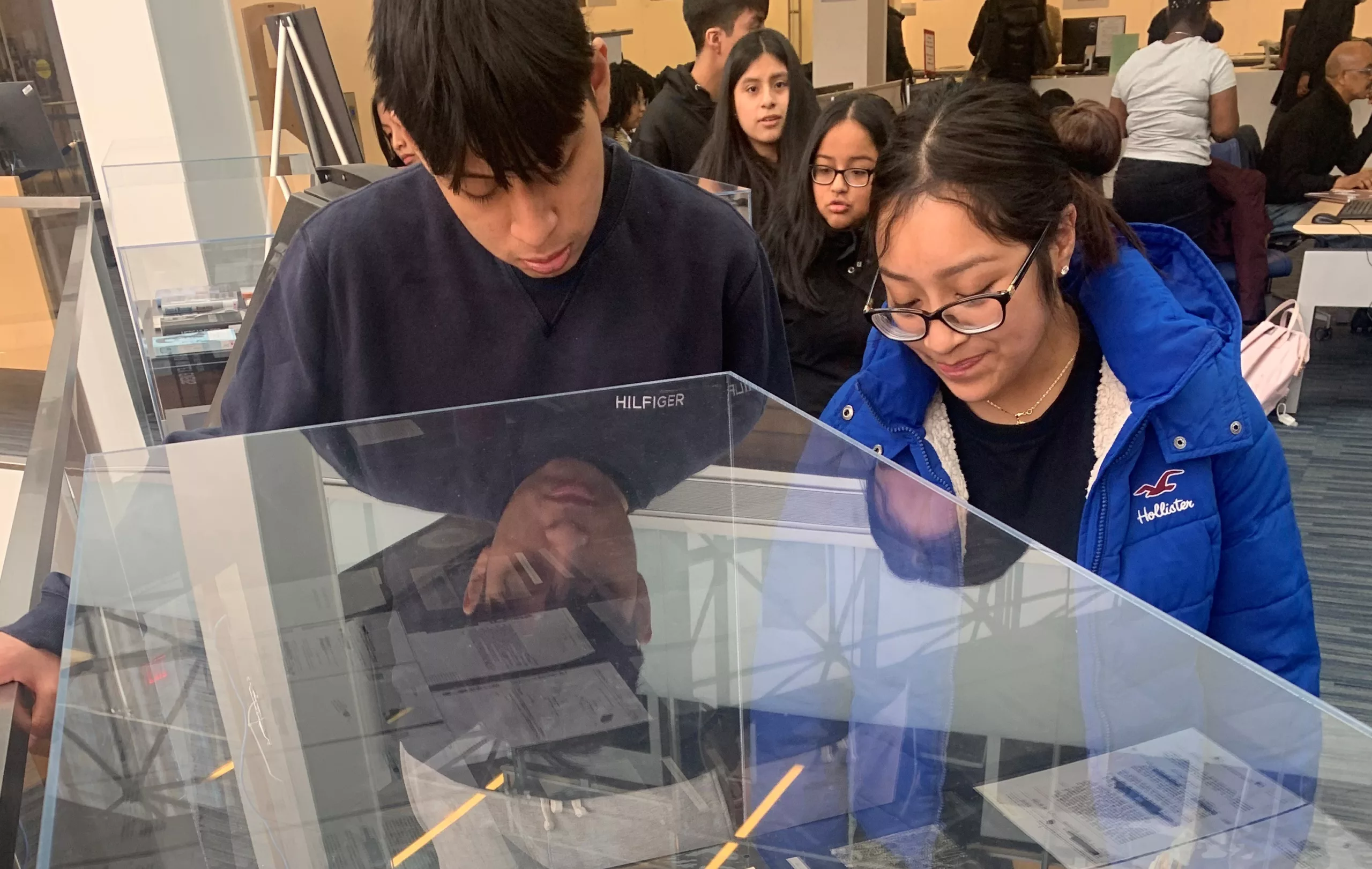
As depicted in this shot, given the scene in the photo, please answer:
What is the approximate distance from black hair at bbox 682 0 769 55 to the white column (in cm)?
280

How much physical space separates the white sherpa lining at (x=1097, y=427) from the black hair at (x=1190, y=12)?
11.6 ft

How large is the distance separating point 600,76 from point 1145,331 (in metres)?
0.61

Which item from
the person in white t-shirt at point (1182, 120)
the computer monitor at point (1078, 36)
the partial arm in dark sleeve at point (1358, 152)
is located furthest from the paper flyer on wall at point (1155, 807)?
the computer monitor at point (1078, 36)

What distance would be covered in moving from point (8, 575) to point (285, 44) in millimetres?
1517

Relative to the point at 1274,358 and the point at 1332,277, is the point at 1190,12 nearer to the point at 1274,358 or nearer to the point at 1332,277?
the point at 1332,277

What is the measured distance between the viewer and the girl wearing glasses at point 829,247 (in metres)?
2.04

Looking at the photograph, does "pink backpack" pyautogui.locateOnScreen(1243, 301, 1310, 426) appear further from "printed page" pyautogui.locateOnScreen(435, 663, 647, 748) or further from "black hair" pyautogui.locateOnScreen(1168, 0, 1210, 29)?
"printed page" pyautogui.locateOnScreen(435, 663, 647, 748)

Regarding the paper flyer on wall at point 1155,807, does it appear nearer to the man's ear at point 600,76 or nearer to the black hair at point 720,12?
the man's ear at point 600,76

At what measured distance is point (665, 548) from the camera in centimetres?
77

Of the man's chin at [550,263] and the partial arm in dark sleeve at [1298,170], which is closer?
the man's chin at [550,263]

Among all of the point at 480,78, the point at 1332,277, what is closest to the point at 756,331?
the point at 480,78

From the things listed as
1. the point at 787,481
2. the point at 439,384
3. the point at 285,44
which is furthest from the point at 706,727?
the point at 285,44

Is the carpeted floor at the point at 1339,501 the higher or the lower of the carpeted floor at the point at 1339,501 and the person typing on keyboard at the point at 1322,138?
the lower

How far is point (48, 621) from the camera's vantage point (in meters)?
0.70
